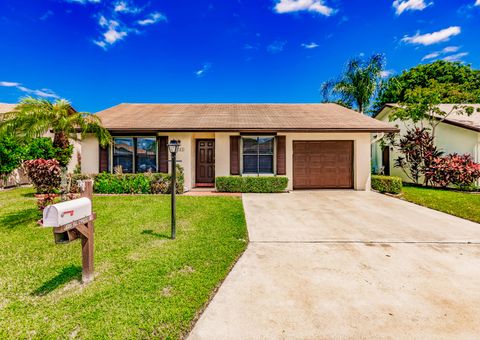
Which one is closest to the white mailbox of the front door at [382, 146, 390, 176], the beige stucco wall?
the beige stucco wall

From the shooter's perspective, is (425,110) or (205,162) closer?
(205,162)

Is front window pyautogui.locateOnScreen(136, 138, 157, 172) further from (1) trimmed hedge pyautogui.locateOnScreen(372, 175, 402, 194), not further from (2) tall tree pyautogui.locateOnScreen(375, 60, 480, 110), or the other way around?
(2) tall tree pyautogui.locateOnScreen(375, 60, 480, 110)

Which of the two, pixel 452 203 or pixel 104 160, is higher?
pixel 104 160

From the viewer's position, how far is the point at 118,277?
2.93 metres

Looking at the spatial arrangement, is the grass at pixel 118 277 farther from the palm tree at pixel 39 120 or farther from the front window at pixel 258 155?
the front window at pixel 258 155

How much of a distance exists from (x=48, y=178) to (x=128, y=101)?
1039 cm

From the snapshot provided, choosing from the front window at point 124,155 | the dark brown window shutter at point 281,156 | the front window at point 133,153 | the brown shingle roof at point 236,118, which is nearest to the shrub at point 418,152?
the brown shingle roof at point 236,118

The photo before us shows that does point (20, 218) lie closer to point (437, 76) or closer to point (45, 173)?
point (45, 173)

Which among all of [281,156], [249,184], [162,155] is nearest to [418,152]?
[281,156]

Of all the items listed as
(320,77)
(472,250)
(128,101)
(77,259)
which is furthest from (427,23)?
(77,259)

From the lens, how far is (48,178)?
581 cm

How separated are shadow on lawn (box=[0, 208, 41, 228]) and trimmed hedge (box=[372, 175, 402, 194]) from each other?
12207mm

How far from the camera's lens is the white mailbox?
7.28 ft

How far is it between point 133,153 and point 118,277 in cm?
804
